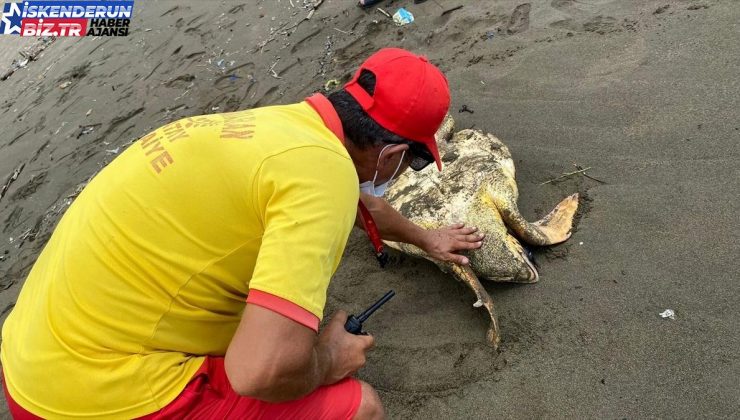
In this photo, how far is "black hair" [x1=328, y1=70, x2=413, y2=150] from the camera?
1.64 metres

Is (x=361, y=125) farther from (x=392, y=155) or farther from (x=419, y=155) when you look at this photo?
(x=419, y=155)

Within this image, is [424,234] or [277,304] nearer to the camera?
[277,304]

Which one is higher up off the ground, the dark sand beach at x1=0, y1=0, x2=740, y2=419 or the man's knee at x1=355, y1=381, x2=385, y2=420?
the man's knee at x1=355, y1=381, x2=385, y2=420

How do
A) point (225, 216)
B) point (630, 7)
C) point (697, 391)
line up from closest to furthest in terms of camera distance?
point (225, 216), point (697, 391), point (630, 7)

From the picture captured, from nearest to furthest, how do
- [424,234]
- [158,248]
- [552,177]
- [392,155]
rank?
[158,248]
[392,155]
[424,234]
[552,177]

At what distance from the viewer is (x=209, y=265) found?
1494 mm

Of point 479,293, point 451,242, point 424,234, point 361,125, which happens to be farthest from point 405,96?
point 479,293

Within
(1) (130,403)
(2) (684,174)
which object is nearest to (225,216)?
(1) (130,403)

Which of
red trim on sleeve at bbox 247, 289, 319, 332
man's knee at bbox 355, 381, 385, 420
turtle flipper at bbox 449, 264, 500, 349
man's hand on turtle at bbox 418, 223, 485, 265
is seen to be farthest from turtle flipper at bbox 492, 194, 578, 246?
red trim on sleeve at bbox 247, 289, 319, 332

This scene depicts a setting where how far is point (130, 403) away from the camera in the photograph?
150 centimetres

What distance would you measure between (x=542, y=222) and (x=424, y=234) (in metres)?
0.75

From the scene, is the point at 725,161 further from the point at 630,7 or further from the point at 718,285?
the point at 630,7

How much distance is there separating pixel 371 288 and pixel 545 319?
94cm

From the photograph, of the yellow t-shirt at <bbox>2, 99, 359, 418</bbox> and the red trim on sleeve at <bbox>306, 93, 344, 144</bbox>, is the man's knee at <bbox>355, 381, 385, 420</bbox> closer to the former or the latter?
the yellow t-shirt at <bbox>2, 99, 359, 418</bbox>
